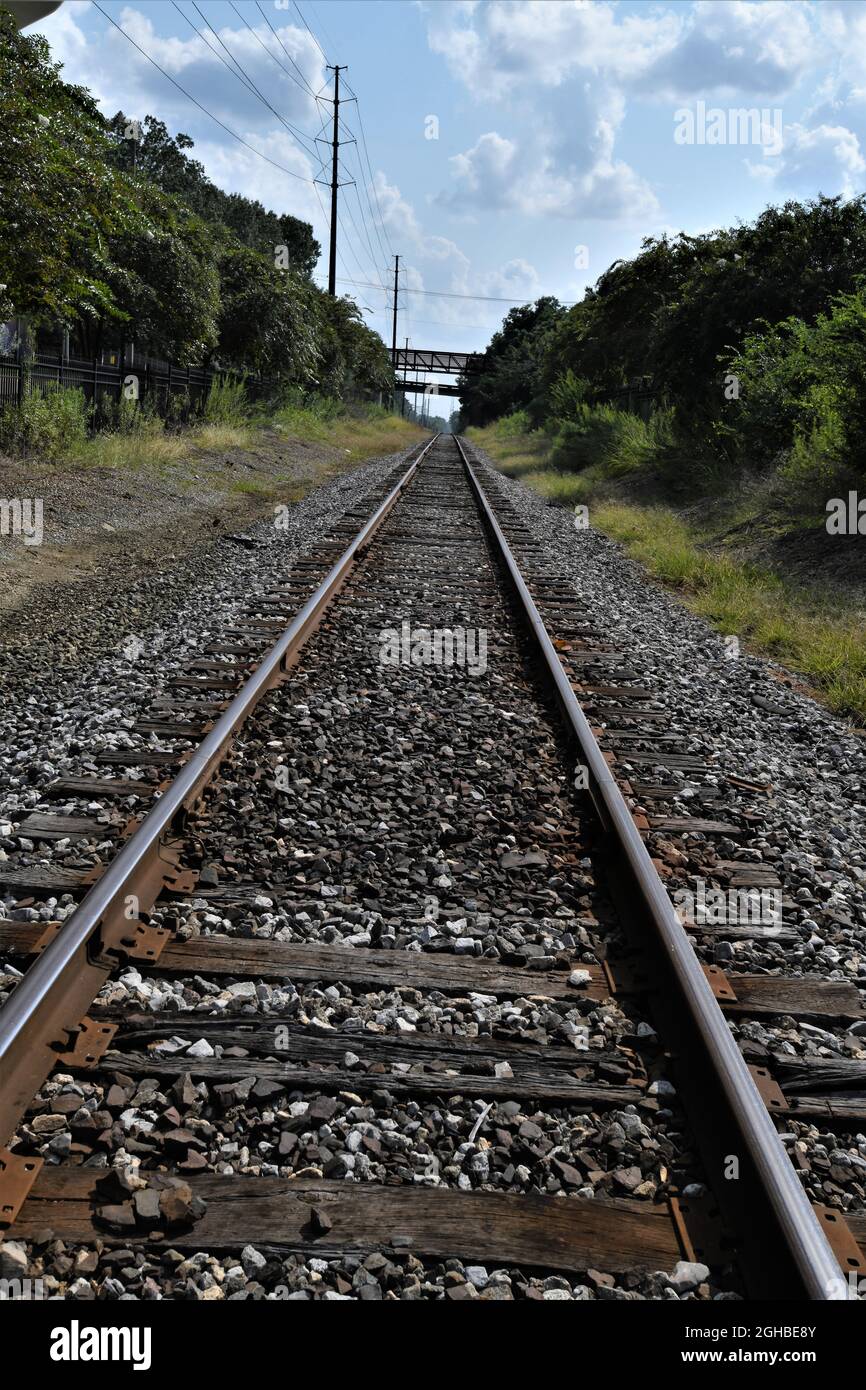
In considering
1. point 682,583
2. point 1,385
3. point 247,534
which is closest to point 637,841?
point 682,583

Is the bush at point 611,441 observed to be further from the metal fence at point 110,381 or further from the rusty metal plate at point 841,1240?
the rusty metal plate at point 841,1240

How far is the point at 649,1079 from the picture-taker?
2686mm

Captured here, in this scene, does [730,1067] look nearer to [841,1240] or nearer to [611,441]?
[841,1240]

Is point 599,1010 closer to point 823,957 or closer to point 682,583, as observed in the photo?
point 823,957

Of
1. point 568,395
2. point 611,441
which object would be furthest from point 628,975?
point 568,395

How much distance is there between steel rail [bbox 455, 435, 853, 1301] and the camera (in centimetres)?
197

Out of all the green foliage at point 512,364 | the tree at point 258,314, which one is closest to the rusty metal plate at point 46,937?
the tree at point 258,314

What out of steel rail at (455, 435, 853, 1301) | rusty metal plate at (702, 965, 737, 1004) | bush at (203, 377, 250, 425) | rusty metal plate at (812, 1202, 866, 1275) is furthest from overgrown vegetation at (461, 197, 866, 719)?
bush at (203, 377, 250, 425)

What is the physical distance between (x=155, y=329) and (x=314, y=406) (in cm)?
1788

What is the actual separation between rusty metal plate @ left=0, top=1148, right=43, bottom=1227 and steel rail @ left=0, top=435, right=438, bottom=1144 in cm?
6

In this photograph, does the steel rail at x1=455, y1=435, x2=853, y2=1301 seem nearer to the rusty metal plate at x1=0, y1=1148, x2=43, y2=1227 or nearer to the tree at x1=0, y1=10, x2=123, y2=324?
the rusty metal plate at x1=0, y1=1148, x2=43, y2=1227

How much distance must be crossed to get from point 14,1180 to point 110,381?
19057 millimetres

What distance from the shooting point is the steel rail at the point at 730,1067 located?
6.47 feet

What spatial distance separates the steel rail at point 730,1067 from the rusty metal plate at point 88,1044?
1573 millimetres
